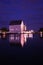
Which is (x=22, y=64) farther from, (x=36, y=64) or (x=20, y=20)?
(x=20, y=20)

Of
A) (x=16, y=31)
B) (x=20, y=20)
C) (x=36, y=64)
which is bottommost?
(x=36, y=64)

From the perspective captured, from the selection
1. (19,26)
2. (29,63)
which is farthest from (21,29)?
(29,63)

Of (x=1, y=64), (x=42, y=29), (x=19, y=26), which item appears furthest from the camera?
(x=19, y=26)

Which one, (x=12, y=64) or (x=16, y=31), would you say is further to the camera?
(x=16, y=31)

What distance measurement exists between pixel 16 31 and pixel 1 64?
82.1ft

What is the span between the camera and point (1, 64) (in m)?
2.59

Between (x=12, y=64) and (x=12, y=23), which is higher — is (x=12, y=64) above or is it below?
below

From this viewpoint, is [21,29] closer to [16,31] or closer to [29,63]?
[16,31]

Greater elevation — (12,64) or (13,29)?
(13,29)

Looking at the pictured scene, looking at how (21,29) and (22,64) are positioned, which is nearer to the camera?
(22,64)

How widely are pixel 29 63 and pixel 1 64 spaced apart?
18.0 inches

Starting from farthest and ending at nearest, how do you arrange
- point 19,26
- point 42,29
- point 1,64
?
1. point 19,26
2. point 42,29
3. point 1,64

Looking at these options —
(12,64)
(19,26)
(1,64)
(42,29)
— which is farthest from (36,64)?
(19,26)

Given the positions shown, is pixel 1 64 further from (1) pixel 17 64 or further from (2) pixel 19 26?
(2) pixel 19 26
